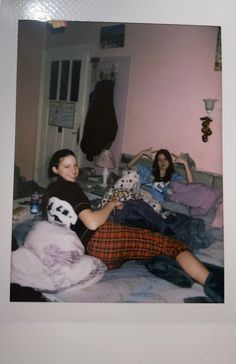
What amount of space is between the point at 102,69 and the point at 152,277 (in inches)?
29.9

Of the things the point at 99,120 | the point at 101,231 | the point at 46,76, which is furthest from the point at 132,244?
the point at 46,76

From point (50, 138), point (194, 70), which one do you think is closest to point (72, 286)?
point (50, 138)

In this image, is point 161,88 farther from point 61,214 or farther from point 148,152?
point 61,214

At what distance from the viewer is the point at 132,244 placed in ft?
4.25

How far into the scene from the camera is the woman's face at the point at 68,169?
1278 millimetres

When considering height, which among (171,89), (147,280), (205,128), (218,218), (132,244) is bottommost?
(147,280)

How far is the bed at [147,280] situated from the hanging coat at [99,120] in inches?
4.2

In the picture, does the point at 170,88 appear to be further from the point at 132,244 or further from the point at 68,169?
the point at 132,244

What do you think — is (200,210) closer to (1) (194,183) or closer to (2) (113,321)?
(1) (194,183)

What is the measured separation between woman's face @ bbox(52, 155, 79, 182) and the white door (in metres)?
0.03

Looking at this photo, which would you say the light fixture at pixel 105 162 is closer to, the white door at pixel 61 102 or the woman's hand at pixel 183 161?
the white door at pixel 61 102

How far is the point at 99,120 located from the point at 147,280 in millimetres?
593

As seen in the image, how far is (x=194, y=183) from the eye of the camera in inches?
51.1

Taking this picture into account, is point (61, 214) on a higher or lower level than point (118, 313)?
higher
